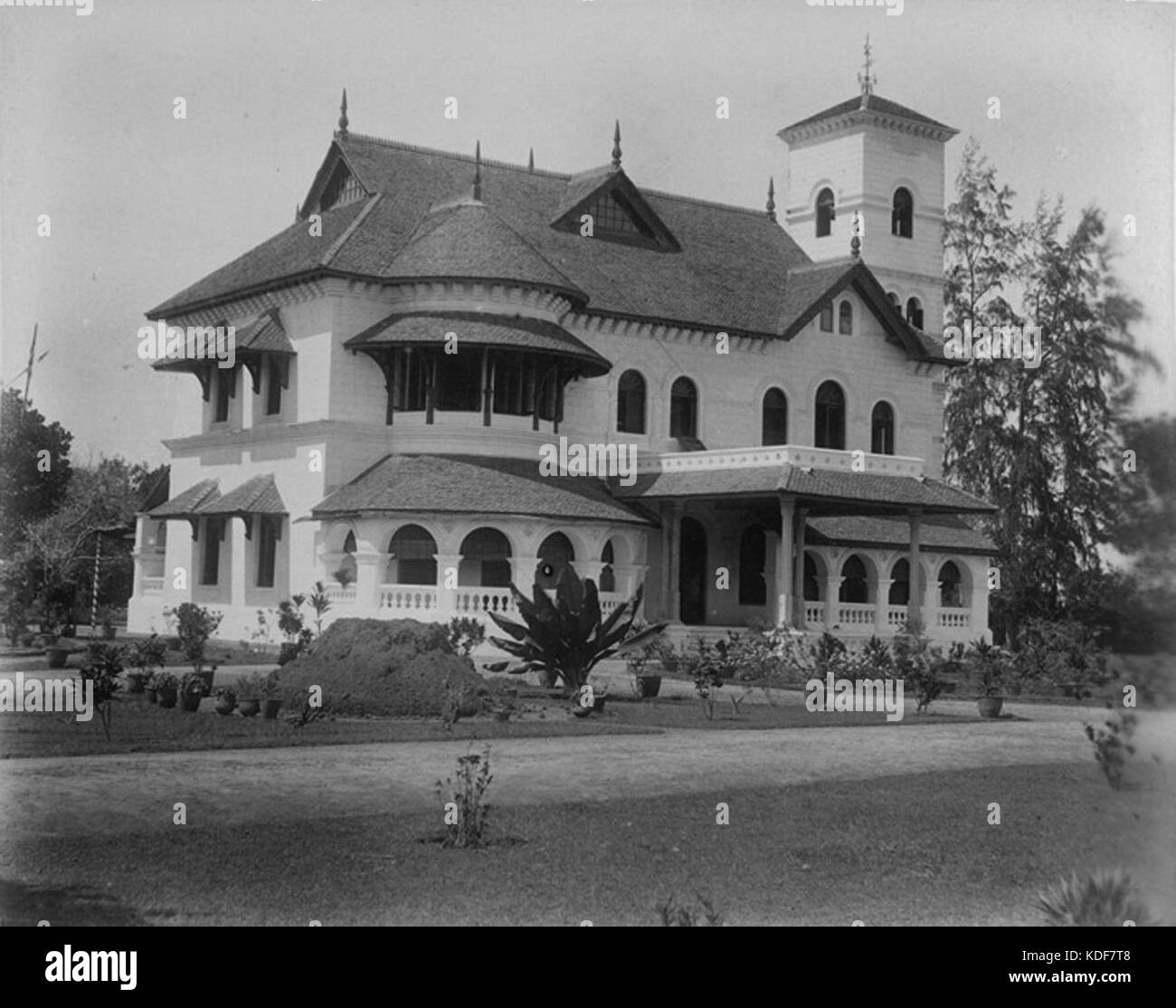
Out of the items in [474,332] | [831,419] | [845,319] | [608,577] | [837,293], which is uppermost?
[837,293]

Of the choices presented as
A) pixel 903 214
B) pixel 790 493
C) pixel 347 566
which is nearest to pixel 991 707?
pixel 790 493

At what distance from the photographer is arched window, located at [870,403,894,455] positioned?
43625 mm

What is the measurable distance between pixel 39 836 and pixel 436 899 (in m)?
3.14

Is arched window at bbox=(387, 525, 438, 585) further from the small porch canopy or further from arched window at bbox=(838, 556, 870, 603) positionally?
arched window at bbox=(838, 556, 870, 603)

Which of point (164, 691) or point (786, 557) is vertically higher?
point (786, 557)

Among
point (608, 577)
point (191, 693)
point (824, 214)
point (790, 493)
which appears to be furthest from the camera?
point (824, 214)

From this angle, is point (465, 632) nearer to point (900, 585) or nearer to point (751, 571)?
point (751, 571)

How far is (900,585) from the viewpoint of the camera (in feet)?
144

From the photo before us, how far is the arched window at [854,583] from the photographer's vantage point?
4281 centimetres

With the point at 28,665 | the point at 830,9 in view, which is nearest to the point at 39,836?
the point at 830,9

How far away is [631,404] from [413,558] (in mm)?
8020

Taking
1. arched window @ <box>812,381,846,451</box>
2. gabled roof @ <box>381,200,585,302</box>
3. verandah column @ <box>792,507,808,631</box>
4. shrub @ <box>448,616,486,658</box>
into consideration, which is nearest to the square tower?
arched window @ <box>812,381,846,451</box>

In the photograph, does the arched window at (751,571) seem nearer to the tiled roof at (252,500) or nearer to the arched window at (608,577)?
the arched window at (608,577)

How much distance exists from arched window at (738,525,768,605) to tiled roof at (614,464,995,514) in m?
4.19
